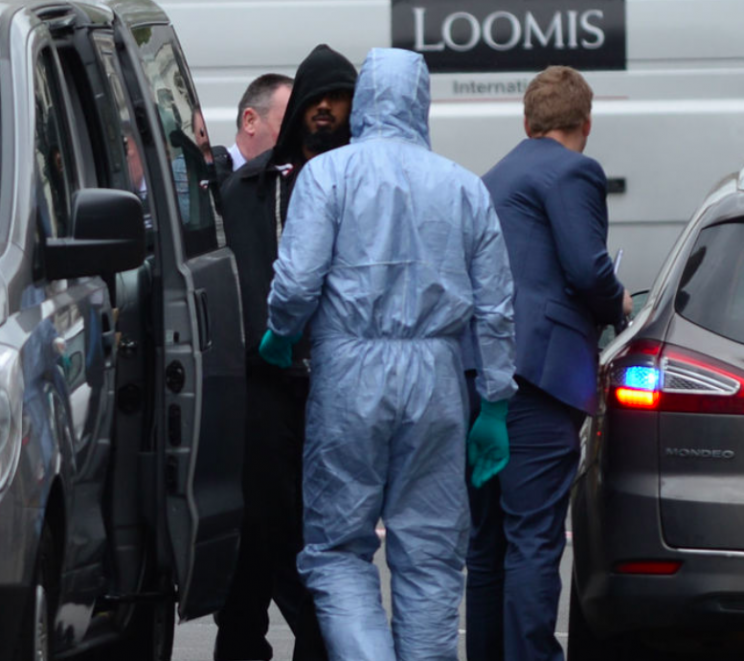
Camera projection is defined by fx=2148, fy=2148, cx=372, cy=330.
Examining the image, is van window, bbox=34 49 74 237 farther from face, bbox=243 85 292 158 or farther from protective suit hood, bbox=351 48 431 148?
face, bbox=243 85 292 158

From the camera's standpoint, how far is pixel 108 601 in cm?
552

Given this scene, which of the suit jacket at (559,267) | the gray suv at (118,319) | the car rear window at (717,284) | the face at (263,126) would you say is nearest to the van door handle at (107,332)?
the gray suv at (118,319)

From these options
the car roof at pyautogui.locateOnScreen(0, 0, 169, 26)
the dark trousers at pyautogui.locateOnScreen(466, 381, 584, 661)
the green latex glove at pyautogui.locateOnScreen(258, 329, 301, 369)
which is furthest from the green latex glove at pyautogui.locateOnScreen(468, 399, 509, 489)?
the car roof at pyautogui.locateOnScreen(0, 0, 169, 26)

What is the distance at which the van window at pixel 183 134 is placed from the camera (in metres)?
5.95

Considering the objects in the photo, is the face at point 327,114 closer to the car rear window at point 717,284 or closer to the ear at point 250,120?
the car rear window at point 717,284

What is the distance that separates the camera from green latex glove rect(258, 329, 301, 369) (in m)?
5.68

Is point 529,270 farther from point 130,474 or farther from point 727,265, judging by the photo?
point 130,474

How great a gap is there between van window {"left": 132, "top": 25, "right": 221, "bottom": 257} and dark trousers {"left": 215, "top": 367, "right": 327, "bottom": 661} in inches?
19.1

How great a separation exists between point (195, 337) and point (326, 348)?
370mm

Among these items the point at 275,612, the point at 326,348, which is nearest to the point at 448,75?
the point at 275,612

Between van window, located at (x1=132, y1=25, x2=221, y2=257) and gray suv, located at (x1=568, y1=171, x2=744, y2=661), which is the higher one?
van window, located at (x1=132, y1=25, x2=221, y2=257)

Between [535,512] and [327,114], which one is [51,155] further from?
[535,512]

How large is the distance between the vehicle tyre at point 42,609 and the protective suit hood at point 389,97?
1628 millimetres

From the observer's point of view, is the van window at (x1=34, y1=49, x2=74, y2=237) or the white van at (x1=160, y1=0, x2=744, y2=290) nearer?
the van window at (x1=34, y1=49, x2=74, y2=237)
